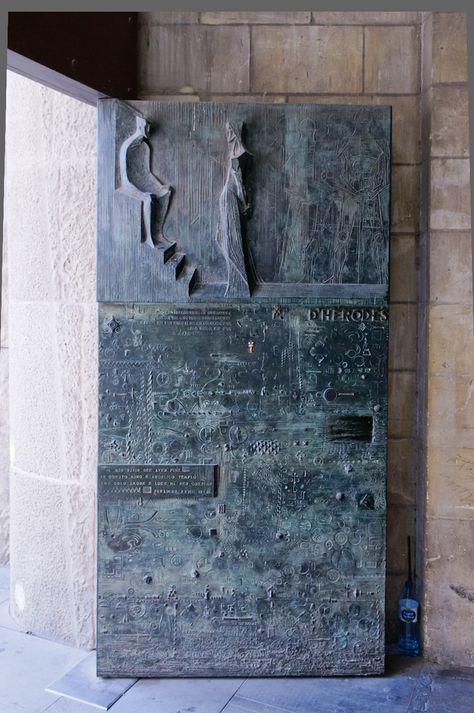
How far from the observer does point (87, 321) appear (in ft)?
12.6

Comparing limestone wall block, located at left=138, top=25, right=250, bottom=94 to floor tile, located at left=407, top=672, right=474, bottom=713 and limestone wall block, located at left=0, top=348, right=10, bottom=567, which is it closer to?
limestone wall block, located at left=0, top=348, right=10, bottom=567

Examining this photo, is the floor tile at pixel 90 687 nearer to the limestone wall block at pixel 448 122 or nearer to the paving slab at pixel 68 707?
the paving slab at pixel 68 707

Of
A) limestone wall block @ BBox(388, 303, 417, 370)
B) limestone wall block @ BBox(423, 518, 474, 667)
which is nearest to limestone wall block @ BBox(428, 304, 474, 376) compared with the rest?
limestone wall block @ BBox(388, 303, 417, 370)

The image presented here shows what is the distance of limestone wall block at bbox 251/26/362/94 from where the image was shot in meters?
3.74

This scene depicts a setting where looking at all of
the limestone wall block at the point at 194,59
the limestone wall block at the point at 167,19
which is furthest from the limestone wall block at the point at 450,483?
the limestone wall block at the point at 167,19

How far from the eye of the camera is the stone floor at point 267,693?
331cm

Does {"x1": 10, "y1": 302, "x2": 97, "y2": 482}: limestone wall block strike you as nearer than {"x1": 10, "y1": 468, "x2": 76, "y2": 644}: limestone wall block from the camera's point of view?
Yes

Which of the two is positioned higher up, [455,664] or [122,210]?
[122,210]

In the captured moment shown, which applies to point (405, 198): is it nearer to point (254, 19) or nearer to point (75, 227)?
point (254, 19)

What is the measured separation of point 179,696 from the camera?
Answer: 341 centimetres

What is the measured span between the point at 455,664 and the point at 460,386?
1.54 metres

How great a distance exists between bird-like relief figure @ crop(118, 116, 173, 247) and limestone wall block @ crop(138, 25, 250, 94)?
1.73 feet

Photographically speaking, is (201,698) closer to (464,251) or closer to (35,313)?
(35,313)

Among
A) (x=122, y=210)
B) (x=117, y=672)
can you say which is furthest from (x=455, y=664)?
(x=122, y=210)
